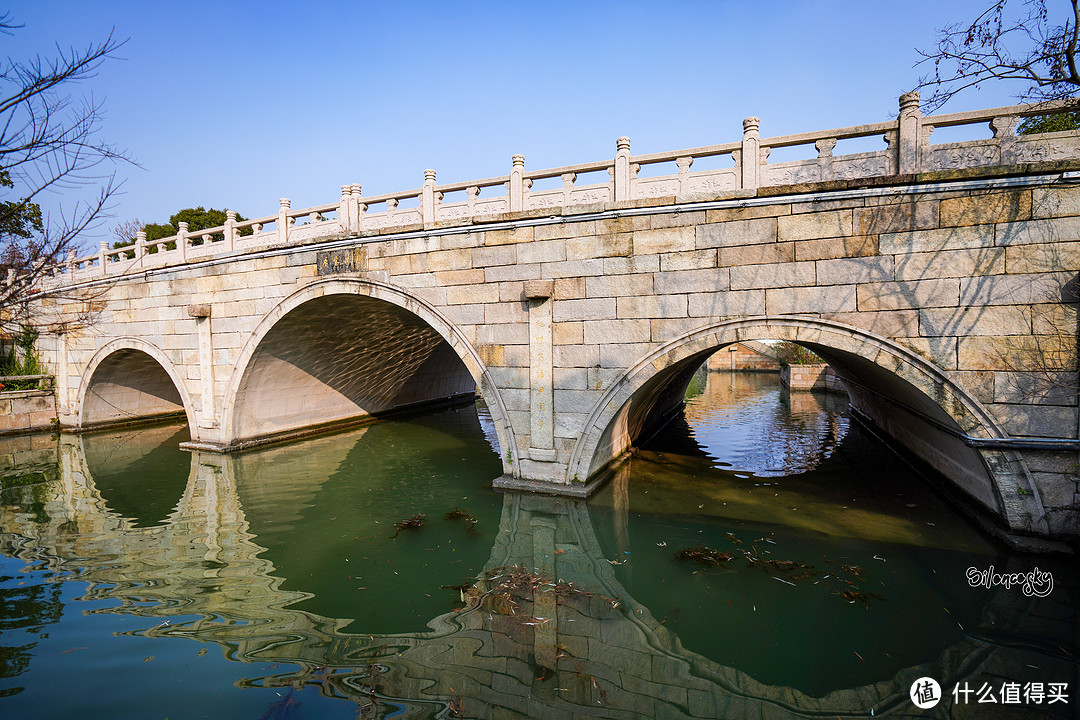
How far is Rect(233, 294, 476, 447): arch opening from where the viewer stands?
11.0 meters

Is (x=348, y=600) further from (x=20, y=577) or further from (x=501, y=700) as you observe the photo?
(x=20, y=577)

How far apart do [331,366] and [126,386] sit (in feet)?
23.3

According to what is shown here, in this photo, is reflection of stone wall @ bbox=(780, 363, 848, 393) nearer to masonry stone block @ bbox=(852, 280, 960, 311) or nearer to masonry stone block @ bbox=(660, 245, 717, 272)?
masonry stone block @ bbox=(852, 280, 960, 311)

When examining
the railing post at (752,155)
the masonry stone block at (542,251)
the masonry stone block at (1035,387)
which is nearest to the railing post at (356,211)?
the masonry stone block at (542,251)

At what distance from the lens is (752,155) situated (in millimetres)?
6715

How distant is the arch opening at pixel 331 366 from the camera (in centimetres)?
1096

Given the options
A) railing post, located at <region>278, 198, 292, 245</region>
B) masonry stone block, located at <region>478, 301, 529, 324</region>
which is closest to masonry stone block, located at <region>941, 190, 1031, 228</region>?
masonry stone block, located at <region>478, 301, 529, 324</region>

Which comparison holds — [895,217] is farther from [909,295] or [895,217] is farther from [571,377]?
[571,377]

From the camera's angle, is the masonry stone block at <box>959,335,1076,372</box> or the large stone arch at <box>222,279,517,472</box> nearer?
the masonry stone block at <box>959,335,1076,372</box>

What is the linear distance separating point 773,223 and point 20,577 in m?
9.63

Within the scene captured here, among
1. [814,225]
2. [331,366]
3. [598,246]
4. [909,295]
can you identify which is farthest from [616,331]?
[331,366]

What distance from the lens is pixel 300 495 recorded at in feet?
27.8

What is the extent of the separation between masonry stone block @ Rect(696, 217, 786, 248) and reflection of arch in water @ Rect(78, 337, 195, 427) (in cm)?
1192

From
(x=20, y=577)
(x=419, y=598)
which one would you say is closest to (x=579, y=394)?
(x=419, y=598)
